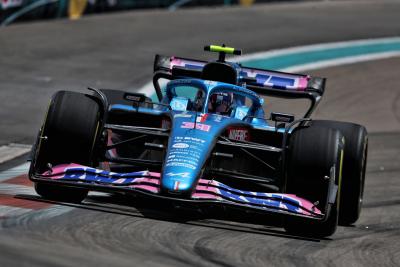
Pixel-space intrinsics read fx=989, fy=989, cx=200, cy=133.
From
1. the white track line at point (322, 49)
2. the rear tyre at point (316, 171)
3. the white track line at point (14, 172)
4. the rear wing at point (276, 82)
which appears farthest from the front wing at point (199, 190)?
the white track line at point (322, 49)

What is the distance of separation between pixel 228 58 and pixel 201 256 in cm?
1354

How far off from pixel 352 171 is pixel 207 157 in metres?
1.48

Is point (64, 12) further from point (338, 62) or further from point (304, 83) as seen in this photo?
point (304, 83)

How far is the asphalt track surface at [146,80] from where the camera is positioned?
7602 mm

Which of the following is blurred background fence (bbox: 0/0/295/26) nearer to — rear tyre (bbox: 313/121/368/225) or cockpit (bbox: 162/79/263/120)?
cockpit (bbox: 162/79/263/120)

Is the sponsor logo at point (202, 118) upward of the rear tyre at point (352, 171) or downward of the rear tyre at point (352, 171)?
upward

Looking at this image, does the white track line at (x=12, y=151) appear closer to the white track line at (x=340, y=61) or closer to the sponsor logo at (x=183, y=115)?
the sponsor logo at (x=183, y=115)

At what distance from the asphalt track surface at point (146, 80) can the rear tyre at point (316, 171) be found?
190 millimetres

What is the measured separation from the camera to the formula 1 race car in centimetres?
873

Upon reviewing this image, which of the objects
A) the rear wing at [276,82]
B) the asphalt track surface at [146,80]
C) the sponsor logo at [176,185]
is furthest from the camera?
the rear wing at [276,82]

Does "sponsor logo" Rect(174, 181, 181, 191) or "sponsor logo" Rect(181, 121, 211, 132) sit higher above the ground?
"sponsor logo" Rect(181, 121, 211, 132)

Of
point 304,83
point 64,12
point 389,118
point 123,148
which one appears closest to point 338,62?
point 389,118

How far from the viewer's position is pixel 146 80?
18.5 metres

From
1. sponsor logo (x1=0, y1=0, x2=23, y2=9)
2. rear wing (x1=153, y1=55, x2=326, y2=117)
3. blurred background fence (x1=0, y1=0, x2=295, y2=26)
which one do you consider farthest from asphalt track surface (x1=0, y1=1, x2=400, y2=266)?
rear wing (x1=153, y1=55, x2=326, y2=117)
